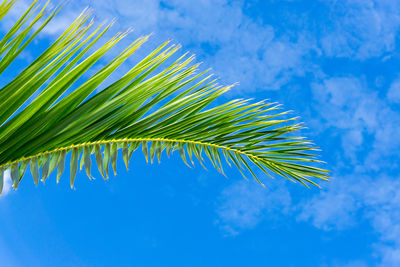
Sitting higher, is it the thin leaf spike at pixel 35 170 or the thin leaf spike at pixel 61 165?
the thin leaf spike at pixel 61 165

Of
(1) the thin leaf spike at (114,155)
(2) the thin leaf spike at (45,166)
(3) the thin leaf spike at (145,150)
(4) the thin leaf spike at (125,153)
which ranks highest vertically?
(3) the thin leaf spike at (145,150)

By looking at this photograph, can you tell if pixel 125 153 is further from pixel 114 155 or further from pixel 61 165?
pixel 61 165

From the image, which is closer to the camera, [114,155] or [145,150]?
[114,155]

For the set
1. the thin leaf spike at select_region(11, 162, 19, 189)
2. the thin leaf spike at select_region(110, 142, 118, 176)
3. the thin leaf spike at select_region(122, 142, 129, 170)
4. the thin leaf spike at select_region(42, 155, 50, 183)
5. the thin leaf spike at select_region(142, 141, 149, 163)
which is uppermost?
the thin leaf spike at select_region(142, 141, 149, 163)

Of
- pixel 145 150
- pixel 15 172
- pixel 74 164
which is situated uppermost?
pixel 145 150

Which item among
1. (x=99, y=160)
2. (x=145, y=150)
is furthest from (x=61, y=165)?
(x=145, y=150)

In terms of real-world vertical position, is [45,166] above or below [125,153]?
below

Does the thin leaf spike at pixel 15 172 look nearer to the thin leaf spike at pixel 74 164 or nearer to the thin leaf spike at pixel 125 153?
the thin leaf spike at pixel 74 164

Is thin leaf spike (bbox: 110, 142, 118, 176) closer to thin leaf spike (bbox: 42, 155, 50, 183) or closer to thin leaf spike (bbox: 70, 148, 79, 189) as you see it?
thin leaf spike (bbox: 70, 148, 79, 189)

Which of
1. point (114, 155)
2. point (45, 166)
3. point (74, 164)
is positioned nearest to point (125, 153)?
point (114, 155)

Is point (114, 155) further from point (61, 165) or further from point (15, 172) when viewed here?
point (15, 172)

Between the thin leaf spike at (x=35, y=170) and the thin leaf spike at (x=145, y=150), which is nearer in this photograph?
the thin leaf spike at (x=35, y=170)

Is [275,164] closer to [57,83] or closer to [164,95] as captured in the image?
[164,95]

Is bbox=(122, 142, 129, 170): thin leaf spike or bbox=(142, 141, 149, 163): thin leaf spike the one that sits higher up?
bbox=(142, 141, 149, 163): thin leaf spike
